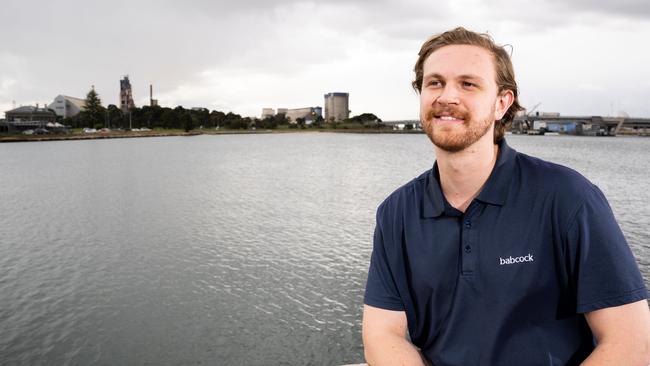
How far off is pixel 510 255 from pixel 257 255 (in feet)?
47.1

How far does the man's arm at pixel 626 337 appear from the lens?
2.51m

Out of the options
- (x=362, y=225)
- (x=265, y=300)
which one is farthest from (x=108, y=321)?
(x=362, y=225)

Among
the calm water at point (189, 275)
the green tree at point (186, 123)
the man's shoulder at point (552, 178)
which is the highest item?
the green tree at point (186, 123)

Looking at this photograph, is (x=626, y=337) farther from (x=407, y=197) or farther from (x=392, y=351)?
(x=407, y=197)

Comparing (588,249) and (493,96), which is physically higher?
(493,96)

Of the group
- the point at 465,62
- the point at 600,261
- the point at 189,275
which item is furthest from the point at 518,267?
the point at 189,275

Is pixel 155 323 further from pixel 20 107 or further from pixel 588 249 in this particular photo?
pixel 20 107

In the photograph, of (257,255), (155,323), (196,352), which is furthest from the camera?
(257,255)

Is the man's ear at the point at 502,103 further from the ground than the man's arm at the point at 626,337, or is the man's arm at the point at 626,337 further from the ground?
the man's ear at the point at 502,103

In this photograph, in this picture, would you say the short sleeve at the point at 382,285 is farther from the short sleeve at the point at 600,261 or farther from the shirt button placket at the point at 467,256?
the short sleeve at the point at 600,261

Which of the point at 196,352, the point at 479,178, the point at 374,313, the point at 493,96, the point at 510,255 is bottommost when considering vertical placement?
the point at 196,352

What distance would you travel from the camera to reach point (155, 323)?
11.2 metres

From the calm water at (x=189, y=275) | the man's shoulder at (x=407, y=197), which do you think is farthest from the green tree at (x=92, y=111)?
the man's shoulder at (x=407, y=197)

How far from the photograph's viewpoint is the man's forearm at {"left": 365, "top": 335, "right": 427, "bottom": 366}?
2.98m
